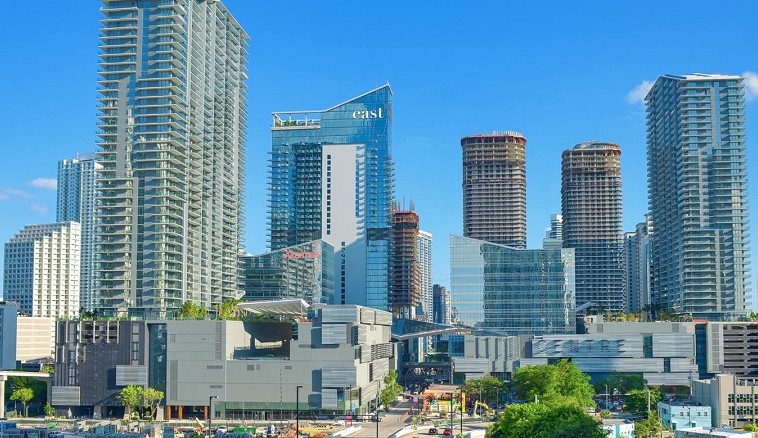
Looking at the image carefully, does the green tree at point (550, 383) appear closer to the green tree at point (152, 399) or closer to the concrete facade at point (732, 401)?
the concrete facade at point (732, 401)

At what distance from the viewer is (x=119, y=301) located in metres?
199

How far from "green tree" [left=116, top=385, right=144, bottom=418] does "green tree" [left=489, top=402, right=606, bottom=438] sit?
75.7 metres

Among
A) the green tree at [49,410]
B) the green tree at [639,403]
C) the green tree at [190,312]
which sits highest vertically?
the green tree at [190,312]

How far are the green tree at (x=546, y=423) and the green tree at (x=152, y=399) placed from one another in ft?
239

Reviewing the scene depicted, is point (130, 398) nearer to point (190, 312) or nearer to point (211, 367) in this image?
point (211, 367)

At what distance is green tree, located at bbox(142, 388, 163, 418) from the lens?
173m

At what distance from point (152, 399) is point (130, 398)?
402 cm

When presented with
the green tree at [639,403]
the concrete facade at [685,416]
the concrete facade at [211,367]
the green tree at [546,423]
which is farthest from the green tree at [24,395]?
the concrete facade at [685,416]

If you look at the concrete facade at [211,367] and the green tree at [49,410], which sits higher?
the concrete facade at [211,367]

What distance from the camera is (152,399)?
173 meters

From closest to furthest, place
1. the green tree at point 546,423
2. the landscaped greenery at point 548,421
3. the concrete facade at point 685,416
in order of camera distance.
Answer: the green tree at point 546,423 < the landscaped greenery at point 548,421 < the concrete facade at point 685,416

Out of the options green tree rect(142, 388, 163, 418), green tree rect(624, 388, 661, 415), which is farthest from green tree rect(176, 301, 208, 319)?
green tree rect(624, 388, 661, 415)

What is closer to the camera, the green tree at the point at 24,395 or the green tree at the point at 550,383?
the green tree at the point at 550,383

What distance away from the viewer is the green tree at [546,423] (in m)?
103
